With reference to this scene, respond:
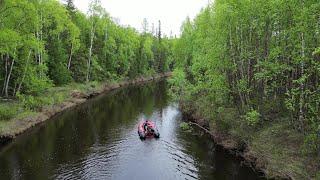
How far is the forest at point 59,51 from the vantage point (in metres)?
37.1

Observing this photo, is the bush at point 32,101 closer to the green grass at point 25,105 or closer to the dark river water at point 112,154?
the green grass at point 25,105

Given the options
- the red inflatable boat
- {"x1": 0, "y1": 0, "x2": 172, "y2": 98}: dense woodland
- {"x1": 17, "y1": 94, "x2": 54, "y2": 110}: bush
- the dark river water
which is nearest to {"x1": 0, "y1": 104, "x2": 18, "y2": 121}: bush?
the dark river water

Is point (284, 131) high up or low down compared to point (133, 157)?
up

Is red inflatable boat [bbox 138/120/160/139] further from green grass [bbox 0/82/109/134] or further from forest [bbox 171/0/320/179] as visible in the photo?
green grass [bbox 0/82/109/134]

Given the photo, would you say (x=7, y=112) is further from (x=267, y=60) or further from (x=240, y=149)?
(x=267, y=60)

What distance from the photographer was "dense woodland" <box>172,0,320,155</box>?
2141cm

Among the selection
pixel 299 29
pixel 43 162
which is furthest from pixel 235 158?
pixel 43 162

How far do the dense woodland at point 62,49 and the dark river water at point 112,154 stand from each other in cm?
722

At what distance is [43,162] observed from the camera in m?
26.7

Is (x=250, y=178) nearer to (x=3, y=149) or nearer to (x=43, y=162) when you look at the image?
(x=43, y=162)

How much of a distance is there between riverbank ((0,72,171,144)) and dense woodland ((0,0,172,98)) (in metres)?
1.94

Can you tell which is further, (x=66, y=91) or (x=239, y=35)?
(x=66, y=91)

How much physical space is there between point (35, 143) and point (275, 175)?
20.5m

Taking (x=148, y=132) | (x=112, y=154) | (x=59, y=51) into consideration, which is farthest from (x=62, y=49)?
(x=112, y=154)
